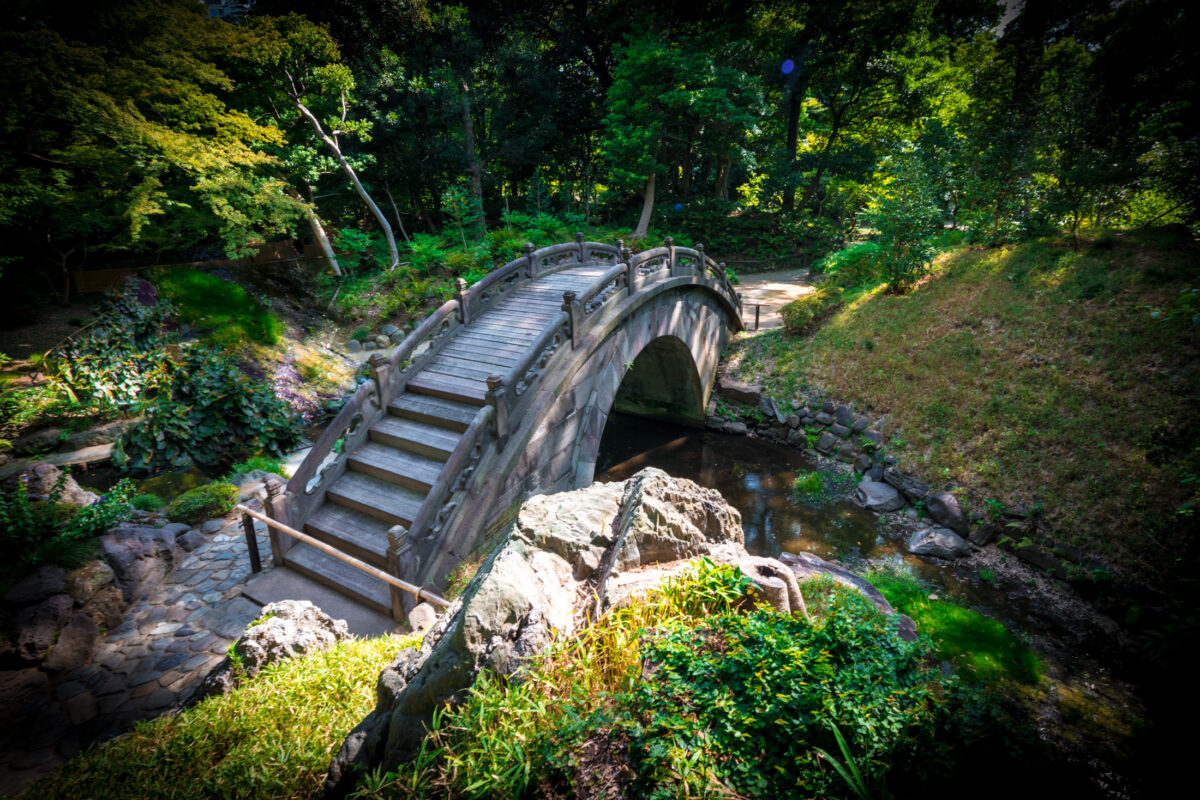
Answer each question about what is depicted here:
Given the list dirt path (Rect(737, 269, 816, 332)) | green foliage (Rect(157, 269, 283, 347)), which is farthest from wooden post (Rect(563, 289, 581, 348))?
dirt path (Rect(737, 269, 816, 332))

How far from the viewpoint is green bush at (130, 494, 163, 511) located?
8.04 metres

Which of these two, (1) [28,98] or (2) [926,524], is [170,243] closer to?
(1) [28,98]

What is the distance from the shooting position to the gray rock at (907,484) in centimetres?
1078

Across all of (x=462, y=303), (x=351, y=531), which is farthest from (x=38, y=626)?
(x=462, y=303)

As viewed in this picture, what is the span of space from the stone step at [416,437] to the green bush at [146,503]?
345cm

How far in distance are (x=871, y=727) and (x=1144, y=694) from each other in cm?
786

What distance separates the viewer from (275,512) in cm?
748

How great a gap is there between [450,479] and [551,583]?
414 centimetres

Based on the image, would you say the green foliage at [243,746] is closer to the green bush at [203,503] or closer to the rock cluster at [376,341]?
the green bush at [203,503]

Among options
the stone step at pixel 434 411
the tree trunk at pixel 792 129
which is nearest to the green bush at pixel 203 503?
the stone step at pixel 434 411

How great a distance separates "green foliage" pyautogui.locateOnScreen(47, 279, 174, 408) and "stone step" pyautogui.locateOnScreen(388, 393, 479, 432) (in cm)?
526

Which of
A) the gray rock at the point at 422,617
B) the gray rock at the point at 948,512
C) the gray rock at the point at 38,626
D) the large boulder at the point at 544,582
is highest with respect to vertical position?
the large boulder at the point at 544,582

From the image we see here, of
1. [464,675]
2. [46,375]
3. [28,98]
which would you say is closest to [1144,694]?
[464,675]

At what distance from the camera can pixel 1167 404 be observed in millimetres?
9117
